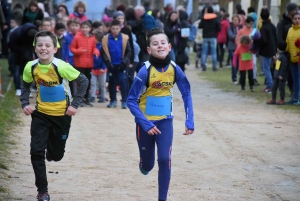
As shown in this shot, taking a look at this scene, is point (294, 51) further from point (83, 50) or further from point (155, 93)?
point (155, 93)

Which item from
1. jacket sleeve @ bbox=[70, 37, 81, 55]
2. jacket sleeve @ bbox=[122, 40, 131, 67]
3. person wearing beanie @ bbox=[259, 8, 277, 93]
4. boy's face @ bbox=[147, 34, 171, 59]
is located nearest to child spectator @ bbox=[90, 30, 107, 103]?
jacket sleeve @ bbox=[70, 37, 81, 55]

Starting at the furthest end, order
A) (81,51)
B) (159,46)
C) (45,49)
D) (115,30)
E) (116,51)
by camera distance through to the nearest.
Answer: (81,51), (116,51), (115,30), (45,49), (159,46)

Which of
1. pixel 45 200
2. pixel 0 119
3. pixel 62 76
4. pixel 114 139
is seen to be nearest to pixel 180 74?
pixel 62 76

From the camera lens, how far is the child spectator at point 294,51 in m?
16.2

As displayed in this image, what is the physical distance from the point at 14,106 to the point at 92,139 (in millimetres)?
4294

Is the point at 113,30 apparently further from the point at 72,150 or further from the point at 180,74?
the point at 180,74

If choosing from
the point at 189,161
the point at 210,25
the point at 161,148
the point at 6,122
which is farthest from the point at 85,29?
the point at 210,25

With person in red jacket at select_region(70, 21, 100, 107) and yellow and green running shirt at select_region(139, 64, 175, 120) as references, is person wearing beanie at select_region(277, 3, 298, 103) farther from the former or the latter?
yellow and green running shirt at select_region(139, 64, 175, 120)

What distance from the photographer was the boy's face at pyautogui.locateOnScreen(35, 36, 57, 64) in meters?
7.78

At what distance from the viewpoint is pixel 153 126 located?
7281 millimetres

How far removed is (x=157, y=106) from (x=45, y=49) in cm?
130

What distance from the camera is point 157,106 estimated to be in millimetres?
7504

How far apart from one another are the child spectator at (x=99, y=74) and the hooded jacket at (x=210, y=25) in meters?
9.58

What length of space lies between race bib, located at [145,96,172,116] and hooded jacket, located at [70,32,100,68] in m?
8.69
